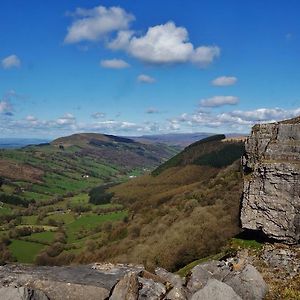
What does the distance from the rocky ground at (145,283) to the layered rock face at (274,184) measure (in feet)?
23.7

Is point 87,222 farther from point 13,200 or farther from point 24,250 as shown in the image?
point 13,200

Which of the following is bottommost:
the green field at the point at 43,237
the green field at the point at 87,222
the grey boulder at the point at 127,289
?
the green field at the point at 43,237

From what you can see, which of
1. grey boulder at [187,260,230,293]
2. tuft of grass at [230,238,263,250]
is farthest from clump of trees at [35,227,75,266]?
grey boulder at [187,260,230,293]

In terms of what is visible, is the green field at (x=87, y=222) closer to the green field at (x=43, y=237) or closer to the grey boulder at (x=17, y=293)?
the green field at (x=43, y=237)

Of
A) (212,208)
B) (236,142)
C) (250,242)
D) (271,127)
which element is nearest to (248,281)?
(250,242)

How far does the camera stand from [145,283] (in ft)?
49.7

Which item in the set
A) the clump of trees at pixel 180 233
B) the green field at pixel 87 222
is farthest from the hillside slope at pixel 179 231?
the green field at pixel 87 222

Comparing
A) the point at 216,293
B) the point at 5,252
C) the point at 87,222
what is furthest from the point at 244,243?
the point at 87,222

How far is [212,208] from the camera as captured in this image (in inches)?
2948

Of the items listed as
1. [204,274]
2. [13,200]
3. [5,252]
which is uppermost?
[204,274]

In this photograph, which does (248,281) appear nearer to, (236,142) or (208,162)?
(208,162)

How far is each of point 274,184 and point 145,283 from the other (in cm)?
1397

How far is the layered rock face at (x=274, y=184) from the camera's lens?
83.6 feet

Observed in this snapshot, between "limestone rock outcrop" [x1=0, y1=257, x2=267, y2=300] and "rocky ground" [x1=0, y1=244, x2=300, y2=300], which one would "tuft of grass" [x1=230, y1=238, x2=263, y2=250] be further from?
"limestone rock outcrop" [x1=0, y1=257, x2=267, y2=300]
